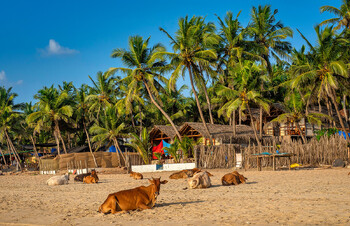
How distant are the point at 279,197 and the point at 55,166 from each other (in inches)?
Result: 1129

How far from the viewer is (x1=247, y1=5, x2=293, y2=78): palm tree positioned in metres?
36.3

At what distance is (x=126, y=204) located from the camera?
269 inches

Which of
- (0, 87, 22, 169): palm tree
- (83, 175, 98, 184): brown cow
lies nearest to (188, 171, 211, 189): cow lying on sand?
(83, 175, 98, 184): brown cow

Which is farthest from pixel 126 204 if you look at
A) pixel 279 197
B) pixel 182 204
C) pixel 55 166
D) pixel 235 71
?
pixel 55 166

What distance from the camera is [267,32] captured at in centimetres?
3766

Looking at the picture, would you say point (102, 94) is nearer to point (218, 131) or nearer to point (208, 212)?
point (218, 131)

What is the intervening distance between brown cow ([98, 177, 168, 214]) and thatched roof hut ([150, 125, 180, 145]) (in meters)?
24.7

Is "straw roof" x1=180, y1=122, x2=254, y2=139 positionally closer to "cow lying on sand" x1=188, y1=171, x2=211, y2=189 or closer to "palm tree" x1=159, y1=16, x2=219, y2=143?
"palm tree" x1=159, y1=16, x2=219, y2=143

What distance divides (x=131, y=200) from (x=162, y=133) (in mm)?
27179

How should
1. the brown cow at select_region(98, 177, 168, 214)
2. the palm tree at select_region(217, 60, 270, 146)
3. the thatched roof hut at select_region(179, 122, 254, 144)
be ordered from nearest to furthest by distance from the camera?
the brown cow at select_region(98, 177, 168, 214), the palm tree at select_region(217, 60, 270, 146), the thatched roof hut at select_region(179, 122, 254, 144)

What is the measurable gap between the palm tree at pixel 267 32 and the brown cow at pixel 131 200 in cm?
3047

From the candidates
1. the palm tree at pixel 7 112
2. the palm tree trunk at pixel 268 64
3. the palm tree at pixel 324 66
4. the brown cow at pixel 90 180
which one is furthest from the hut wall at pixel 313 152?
the palm tree at pixel 7 112

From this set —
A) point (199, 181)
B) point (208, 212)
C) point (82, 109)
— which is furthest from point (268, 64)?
point (208, 212)

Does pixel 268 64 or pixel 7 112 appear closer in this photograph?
pixel 268 64
